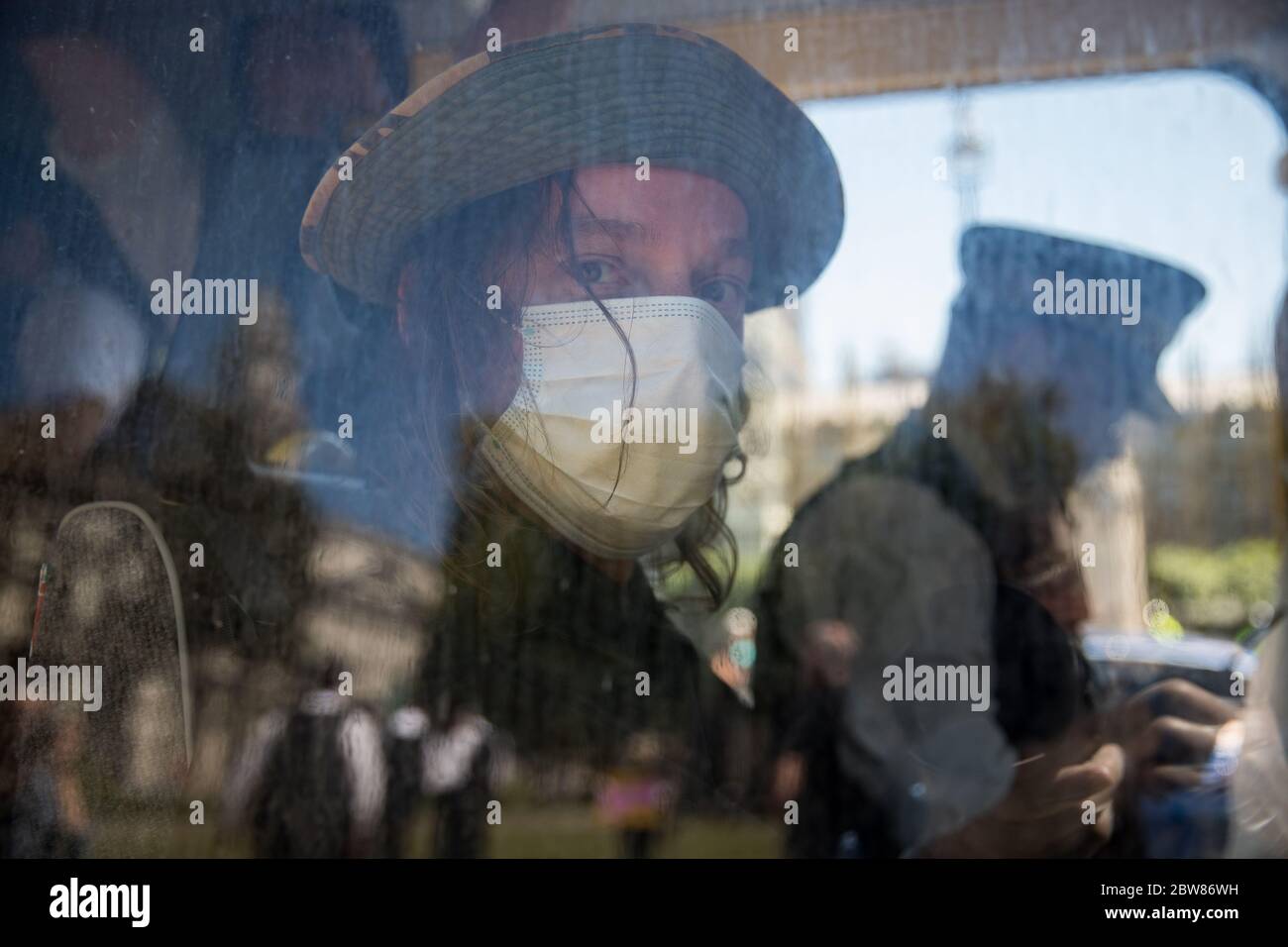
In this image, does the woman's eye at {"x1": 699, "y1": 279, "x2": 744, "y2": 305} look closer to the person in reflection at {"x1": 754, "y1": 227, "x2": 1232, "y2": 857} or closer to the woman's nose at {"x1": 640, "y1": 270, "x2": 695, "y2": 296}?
the woman's nose at {"x1": 640, "y1": 270, "x2": 695, "y2": 296}

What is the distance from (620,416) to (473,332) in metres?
0.22

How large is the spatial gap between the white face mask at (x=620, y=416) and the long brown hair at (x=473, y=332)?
0.02 meters

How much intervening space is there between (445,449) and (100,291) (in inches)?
20.0

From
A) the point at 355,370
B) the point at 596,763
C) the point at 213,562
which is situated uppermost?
the point at 355,370

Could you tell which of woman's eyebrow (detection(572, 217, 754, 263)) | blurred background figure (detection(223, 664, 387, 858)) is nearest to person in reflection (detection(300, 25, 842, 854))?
woman's eyebrow (detection(572, 217, 754, 263))

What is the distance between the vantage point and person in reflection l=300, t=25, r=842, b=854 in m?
1.15

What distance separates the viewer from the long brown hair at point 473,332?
45.6 inches

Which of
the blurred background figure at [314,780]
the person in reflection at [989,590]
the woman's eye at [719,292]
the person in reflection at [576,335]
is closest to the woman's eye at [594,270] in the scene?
the person in reflection at [576,335]

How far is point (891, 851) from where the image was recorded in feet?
3.87

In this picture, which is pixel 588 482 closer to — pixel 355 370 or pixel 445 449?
pixel 445 449

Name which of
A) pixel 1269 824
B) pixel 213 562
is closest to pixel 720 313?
pixel 213 562

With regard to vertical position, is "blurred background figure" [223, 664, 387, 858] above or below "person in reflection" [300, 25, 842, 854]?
below

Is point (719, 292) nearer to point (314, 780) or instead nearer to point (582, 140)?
point (582, 140)

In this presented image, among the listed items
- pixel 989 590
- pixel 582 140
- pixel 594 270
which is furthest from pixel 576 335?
pixel 989 590
